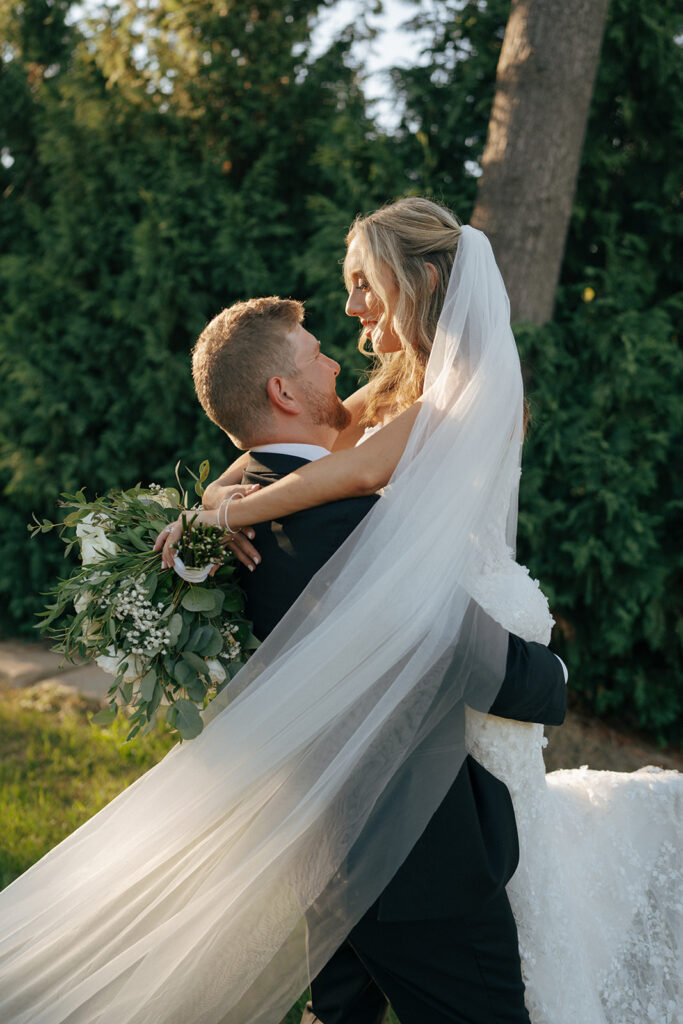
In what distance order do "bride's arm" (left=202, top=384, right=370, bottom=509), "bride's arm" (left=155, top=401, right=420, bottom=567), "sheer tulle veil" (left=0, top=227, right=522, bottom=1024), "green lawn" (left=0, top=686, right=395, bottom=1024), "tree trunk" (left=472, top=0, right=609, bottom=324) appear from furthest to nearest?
"tree trunk" (left=472, top=0, right=609, bottom=324) < "green lawn" (left=0, top=686, right=395, bottom=1024) < "bride's arm" (left=202, top=384, right=370, bottom=509) < "bride's arm" (left=155, top=401, right=420, bottom=567) < "sheer tulle veil" (left=0, top=227, right=522, bottom=1024)

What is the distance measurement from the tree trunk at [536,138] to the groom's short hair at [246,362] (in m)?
2.73

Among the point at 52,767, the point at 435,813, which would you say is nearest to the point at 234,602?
the point at 435,813

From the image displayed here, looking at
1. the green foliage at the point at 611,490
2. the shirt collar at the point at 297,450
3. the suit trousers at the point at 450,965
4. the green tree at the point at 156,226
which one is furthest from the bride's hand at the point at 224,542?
the green tree at the point at 156,226

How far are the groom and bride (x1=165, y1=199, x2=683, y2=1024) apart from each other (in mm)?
92

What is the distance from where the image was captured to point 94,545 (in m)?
2.28

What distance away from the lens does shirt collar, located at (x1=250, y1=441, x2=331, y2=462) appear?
232cm

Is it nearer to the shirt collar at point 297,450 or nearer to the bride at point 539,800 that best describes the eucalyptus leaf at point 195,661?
the bride at point 539,800

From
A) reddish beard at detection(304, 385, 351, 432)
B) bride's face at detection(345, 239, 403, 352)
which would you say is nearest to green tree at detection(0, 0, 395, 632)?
bride's face at detection(345, 239, 403, 352)

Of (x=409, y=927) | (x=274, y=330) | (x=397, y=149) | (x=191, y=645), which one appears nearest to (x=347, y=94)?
(x=397, y=149)

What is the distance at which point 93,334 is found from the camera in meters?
6.15

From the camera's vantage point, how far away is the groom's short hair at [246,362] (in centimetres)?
230

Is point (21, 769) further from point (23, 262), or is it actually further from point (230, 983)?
point (23, 262)

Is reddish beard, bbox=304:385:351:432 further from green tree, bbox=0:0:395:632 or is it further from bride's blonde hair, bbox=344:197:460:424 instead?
green tree, bbox=0:0:395:632

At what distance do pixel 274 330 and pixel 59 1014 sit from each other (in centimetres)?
186
